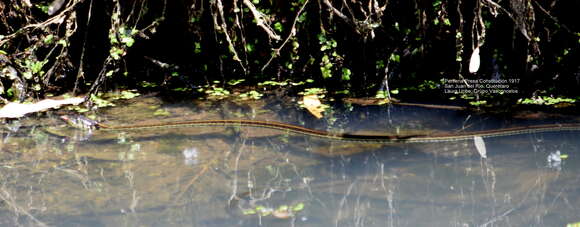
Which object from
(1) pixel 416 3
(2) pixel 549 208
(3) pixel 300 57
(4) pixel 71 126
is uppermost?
(1) pixel 416 3

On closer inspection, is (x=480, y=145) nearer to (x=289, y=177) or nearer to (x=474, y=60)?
(x=474, y=60)

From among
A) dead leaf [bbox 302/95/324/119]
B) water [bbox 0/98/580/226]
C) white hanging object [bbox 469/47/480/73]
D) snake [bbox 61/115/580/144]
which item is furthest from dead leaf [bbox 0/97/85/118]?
white hanging object [bbox 469/47/480/73]

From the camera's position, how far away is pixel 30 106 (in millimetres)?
6457

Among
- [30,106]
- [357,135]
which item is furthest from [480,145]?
[30,106]

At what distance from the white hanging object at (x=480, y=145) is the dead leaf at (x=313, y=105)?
1.62 m

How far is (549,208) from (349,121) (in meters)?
2.43

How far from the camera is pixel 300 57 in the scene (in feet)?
23.8

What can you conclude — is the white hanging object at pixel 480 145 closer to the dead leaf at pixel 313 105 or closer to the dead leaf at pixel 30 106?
the dead leaf at pixel 313 105

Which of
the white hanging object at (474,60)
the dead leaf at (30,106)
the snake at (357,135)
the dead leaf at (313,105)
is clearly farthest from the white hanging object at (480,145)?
the dead leaf at (30,106)

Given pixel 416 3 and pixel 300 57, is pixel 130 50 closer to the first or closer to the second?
pixel 300 57

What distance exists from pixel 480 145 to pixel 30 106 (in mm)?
4867

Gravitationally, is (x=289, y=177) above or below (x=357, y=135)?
below

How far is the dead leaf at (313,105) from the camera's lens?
597cm

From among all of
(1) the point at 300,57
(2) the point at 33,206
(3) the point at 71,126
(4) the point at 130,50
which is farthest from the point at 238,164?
(4) the point at 130,50
